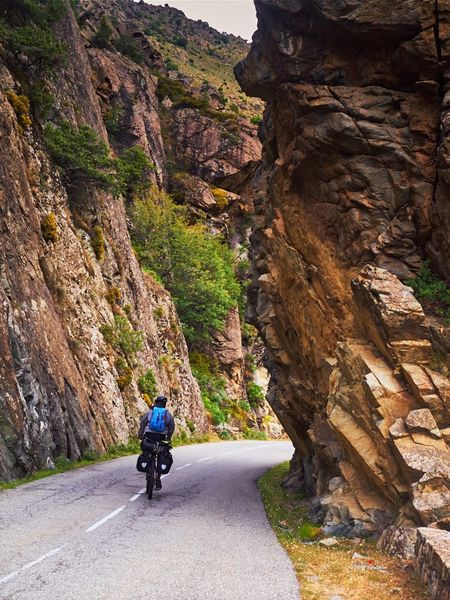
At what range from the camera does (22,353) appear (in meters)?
16.7

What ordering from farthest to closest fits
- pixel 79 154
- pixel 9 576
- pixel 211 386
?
pixel 211 386, pixel 79 154, pixel 9 576

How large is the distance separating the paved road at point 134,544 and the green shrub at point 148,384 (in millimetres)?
15978

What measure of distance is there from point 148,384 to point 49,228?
11003 millimetres

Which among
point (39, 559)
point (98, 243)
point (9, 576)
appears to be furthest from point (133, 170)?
point (9, 576)

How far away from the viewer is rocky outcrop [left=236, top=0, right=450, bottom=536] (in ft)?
30.6

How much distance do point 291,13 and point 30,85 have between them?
1793cm

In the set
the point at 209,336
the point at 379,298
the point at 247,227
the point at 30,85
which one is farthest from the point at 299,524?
the point at 247,227

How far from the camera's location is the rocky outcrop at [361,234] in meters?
9.32

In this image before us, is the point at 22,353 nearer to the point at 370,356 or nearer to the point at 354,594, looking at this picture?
the point at 370,356

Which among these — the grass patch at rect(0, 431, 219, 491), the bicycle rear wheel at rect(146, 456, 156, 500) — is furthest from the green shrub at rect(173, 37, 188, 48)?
the bicycle rear wheel at rect(146, 456, 156, 500)

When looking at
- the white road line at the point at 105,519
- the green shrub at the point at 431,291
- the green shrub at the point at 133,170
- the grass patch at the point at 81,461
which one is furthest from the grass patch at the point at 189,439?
the green shrub at the point at 431,291

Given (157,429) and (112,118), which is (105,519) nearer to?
(157,429)

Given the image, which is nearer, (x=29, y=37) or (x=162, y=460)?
(x=162, y=460)

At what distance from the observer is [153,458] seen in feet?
39.2
